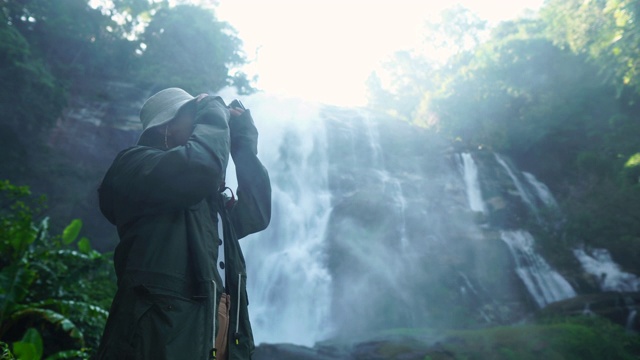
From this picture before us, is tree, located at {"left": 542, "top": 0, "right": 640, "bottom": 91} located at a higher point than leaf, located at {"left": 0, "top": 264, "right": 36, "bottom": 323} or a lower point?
higher

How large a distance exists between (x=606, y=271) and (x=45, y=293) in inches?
635

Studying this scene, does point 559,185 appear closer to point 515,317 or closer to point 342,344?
point 515,317

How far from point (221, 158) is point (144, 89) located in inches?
814

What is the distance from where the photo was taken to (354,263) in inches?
596

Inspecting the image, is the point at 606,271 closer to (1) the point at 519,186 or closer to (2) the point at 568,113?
(1) the point at 519,186

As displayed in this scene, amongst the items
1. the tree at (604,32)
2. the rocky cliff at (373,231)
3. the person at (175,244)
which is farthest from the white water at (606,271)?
the person at (175,244)

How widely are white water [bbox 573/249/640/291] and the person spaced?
1587 cm

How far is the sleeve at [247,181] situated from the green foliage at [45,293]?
4903 mm

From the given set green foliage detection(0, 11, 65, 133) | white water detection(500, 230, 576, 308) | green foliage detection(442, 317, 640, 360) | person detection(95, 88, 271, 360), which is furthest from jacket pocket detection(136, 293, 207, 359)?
green foliage detection(0, 11, 65, 133)

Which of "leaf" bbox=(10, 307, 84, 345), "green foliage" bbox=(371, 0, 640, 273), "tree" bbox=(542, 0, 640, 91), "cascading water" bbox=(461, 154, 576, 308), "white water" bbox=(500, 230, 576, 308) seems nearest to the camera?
"leaf" bbox=(10, 307, 84, 345)

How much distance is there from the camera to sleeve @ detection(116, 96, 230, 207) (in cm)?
156

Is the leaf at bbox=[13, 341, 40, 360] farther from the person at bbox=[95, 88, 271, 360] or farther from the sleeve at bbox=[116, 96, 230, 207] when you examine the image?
the sleeve at bbox=[116, 96, 230, 207]

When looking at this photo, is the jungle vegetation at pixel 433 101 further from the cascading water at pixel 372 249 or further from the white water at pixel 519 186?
the cascading water at pixel 372 249

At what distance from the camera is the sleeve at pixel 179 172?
156 centimetres
